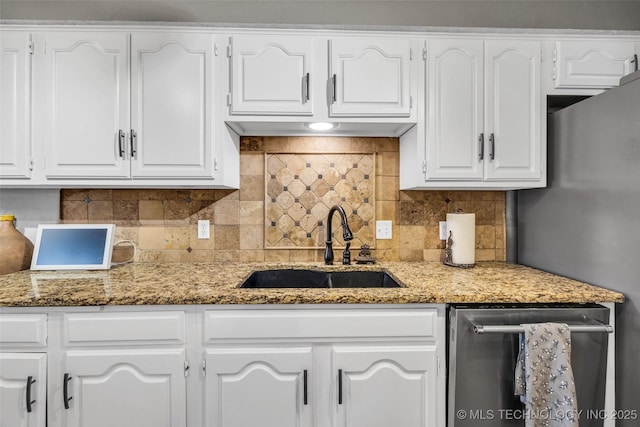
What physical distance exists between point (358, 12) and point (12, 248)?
2.30 metres

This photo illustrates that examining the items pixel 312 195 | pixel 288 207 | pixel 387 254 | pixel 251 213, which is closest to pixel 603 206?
pixel 387 254

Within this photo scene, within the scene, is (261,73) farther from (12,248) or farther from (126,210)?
(12,248)

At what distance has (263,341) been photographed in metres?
1.38

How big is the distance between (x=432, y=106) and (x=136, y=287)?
1629 mm

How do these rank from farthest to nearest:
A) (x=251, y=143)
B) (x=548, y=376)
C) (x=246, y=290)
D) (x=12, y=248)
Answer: (x=251, y=143), (x=12, y=248), (x=246, y=290), (x=548, y=376)

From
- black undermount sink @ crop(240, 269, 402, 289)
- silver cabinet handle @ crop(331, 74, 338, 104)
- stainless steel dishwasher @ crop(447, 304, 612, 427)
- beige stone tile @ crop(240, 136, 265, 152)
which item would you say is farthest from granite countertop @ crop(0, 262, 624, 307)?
silver cabinet handle @ crop(331, 74, 338, 104)

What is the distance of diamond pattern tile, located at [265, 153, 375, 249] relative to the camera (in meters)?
2.08

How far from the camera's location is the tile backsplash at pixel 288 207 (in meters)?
2.06

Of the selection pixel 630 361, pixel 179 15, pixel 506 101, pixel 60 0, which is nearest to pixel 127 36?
pixel 179 15

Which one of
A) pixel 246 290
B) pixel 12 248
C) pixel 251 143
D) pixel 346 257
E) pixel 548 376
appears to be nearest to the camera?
pixel 548 376

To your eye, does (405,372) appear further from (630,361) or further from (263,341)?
(630,361)

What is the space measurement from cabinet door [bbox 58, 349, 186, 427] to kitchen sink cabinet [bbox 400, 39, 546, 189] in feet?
4.83

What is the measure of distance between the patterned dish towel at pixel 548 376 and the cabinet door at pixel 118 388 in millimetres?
1346

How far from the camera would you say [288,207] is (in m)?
2.09
